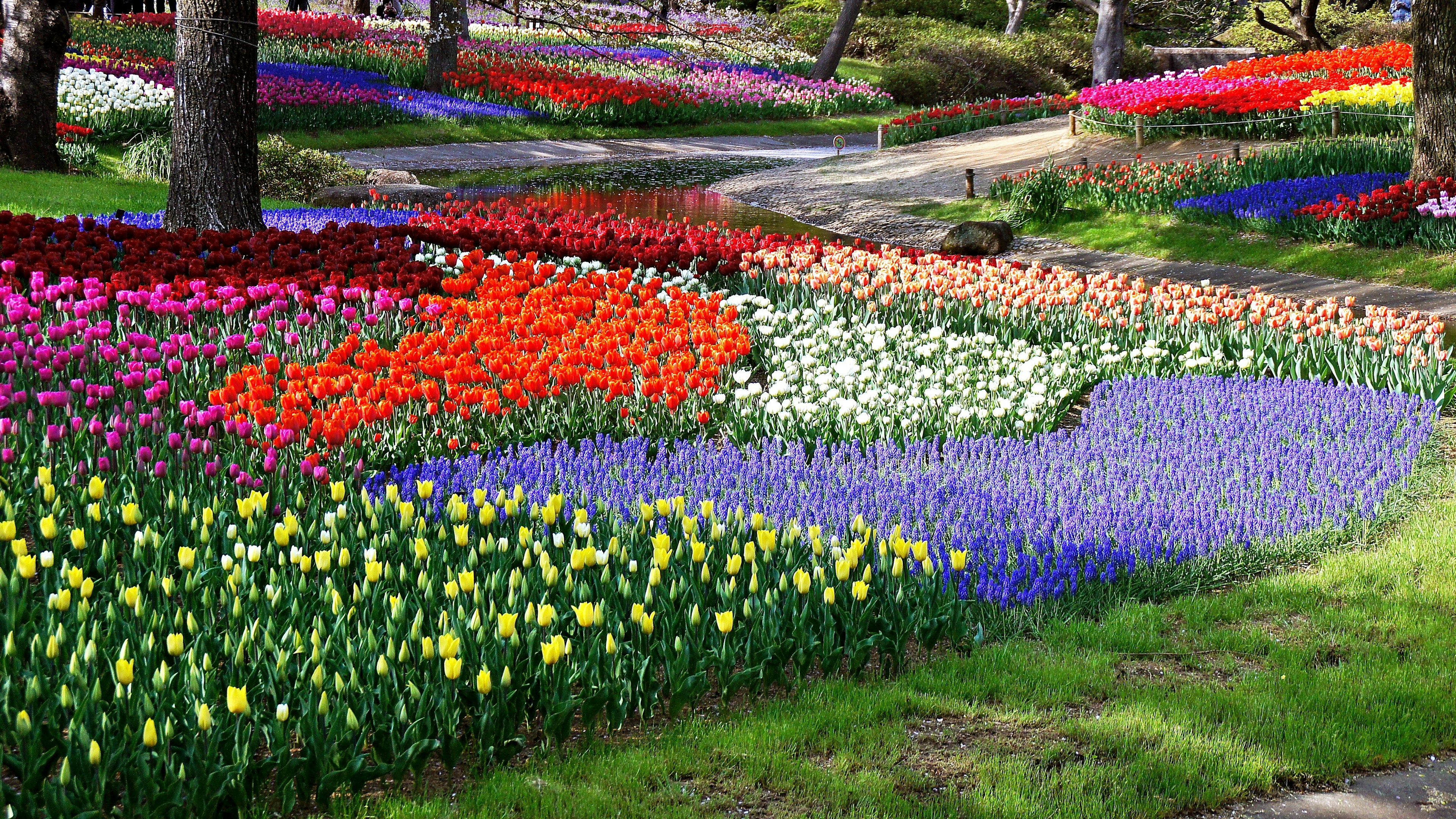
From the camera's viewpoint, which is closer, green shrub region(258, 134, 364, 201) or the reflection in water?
green shrub region(258, 134, 364, 201)

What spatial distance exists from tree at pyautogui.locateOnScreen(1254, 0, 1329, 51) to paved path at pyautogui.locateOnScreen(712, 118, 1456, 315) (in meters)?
17.9

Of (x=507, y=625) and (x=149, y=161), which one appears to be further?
(x=149, y=161)

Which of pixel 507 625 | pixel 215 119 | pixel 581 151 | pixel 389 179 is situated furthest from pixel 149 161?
pixel 507 625

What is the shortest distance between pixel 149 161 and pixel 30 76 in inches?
79.1

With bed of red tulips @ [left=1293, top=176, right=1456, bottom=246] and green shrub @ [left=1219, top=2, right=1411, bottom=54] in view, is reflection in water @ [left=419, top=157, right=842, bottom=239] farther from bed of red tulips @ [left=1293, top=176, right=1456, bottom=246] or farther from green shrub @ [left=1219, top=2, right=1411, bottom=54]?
green shrub @ [left=1219, top=2, right=1411, bottom=54]

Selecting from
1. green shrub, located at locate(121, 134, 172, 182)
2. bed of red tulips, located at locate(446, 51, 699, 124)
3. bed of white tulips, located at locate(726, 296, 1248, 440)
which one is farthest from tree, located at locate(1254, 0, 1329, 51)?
bed of white tulips, located at locate(726, 296, 1248, 440)

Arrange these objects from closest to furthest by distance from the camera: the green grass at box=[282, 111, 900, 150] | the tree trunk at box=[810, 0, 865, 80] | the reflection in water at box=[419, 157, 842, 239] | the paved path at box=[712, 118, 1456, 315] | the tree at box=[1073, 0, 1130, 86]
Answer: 1. the paved path at box=[712, 118, 1456, 315]
2. the reflection in water at box=[419, 157, 842, 239]
3. the green grass at box=[282, 111, 900, 150]
4. the tree at box=[1073, 0, 1130, 86]
5. the tree trunk at box=[810, 0, 865, 80]

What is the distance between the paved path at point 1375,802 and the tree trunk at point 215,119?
9.24 metres

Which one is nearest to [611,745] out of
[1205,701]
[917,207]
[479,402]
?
[1205,701]

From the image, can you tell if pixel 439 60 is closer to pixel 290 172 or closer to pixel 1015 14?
pixel 290 172

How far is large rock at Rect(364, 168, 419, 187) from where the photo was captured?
16688 millimetres

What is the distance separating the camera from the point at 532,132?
993 inches

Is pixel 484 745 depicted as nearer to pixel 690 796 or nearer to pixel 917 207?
pixel 690 796

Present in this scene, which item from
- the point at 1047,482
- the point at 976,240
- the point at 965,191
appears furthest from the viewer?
the point at 965,191
